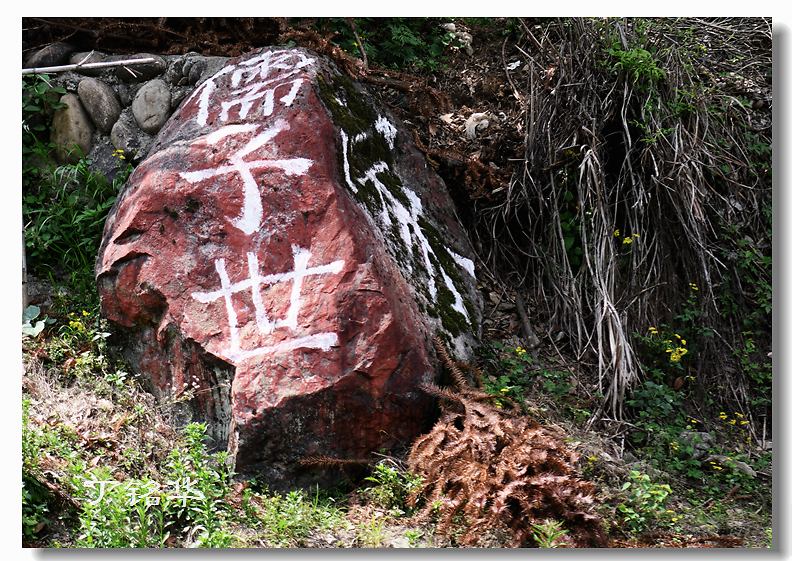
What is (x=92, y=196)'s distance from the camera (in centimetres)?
393

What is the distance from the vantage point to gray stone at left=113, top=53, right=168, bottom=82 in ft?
13.4

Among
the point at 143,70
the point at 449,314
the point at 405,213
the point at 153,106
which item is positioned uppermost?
the point at 143,70

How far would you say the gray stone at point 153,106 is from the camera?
4.02m

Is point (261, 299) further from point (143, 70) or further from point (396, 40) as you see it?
point (396, 40)

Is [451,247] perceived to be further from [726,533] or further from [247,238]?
[726,533]

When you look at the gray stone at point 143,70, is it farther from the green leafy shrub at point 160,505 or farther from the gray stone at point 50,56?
the green leafy shrub at point 160,505

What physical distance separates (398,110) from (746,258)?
2.25 m

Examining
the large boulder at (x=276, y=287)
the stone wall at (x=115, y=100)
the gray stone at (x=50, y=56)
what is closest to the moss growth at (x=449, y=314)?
the large boulder at (x=276, y=287)

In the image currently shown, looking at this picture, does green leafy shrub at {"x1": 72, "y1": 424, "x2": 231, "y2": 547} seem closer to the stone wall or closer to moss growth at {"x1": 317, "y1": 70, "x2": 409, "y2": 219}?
moss growth at {"x1": 317, "y1": 70, "x2": 409, "y2": 219}

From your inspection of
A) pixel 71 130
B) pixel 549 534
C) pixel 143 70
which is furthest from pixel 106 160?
pixel 549 534

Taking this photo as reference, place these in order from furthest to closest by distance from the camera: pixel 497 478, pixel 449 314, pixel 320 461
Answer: pixel 449 314 → pixel 320 461 → pixel 497 478

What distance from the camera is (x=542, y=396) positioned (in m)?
3.30

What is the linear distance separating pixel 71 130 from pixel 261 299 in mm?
2214

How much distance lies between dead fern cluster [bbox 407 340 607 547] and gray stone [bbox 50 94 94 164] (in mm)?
2774
